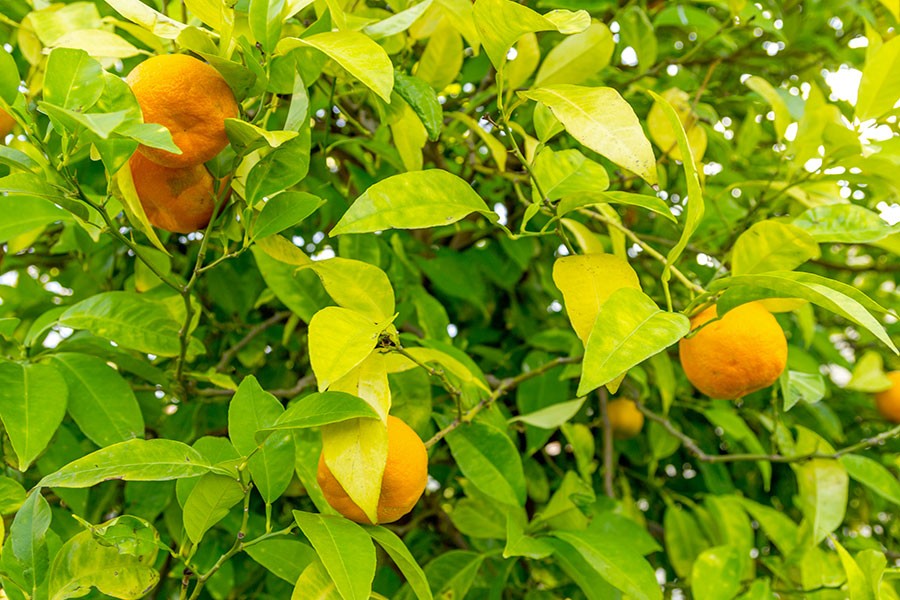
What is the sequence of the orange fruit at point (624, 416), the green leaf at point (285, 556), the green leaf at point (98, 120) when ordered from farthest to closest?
the orange fruit at point (624, 416) → the green leaf at point (285, 556) → the green leaf at point (98, 120)

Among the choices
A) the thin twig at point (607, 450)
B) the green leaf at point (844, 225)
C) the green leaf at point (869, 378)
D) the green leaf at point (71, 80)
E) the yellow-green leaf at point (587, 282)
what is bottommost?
the thin twig at point (607, 450)

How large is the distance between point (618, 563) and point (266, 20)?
1.75ft

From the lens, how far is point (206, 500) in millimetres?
557

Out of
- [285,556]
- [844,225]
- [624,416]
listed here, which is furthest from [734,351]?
[624,416]

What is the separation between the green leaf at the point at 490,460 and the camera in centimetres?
72

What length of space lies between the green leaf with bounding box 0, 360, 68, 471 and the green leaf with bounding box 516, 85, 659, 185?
437 millimetres

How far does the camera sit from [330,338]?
1.74 ft

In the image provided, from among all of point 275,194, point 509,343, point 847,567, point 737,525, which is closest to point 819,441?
point 737,525

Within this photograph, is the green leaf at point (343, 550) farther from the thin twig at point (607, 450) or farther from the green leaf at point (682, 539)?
the green leaf at point (682, 539)

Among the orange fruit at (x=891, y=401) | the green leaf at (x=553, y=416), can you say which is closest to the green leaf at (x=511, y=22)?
the green leaf at (x=553, y=416)

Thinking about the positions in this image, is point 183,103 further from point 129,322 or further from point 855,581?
point 855,581

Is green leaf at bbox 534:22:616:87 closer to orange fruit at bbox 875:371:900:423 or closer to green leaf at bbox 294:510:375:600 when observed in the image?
green leaf at bbox 294:510:375:600

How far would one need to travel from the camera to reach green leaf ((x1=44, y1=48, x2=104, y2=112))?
478mm

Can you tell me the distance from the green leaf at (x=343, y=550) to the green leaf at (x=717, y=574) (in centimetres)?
42
